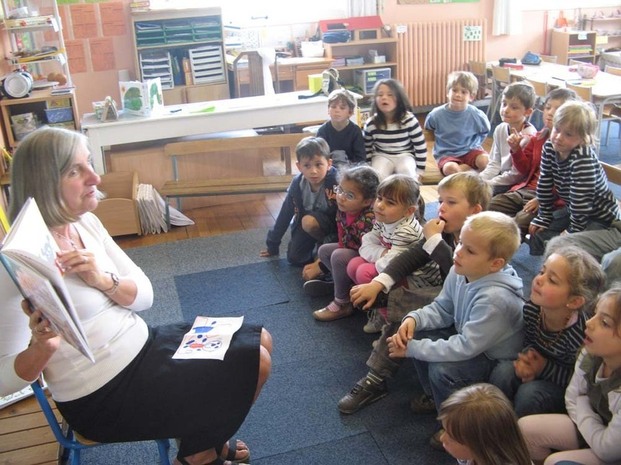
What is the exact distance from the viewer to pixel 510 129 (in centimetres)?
338

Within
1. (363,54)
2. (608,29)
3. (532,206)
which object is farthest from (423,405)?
(608,29)

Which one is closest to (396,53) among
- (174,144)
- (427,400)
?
(174,144)

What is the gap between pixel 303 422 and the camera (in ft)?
7.23

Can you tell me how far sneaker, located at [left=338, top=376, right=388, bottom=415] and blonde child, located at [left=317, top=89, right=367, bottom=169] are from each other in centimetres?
169

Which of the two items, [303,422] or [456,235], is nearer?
[303,422]

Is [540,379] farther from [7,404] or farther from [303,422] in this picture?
[7,404]

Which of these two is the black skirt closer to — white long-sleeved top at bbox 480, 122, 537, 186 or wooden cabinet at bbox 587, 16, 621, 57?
white long-sleeved top at bbox 480, 122, 537, 186

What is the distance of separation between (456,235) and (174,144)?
2.49 m

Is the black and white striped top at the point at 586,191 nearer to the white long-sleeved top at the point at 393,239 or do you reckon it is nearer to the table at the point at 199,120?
the white long-sleeved top at the point at 393,239

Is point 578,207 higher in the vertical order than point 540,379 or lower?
higher

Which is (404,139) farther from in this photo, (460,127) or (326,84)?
(326,84)

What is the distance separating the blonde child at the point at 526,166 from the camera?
2965 millimetres

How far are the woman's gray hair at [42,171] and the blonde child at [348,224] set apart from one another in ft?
4.44

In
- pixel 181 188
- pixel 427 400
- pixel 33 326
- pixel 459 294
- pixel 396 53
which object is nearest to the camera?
pixel 33 326
